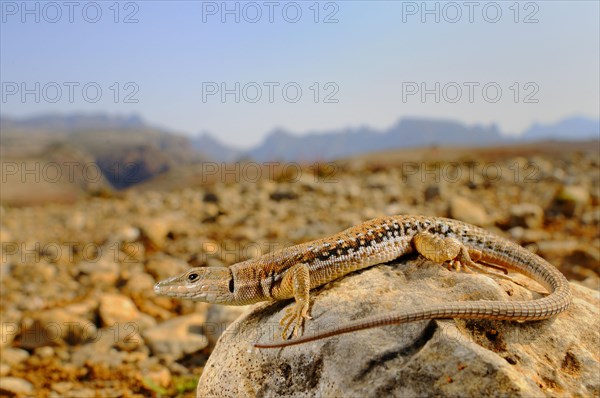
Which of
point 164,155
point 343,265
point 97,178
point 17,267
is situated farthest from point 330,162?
point 164,155

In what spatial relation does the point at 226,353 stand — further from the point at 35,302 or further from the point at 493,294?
the point at 35,302

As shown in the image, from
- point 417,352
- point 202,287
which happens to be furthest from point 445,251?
point 202,287

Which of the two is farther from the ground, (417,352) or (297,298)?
Answer: (297,298)

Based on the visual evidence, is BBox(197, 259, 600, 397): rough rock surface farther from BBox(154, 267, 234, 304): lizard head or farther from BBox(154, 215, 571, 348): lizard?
BBox(154, 267, 234, 304): lizard head

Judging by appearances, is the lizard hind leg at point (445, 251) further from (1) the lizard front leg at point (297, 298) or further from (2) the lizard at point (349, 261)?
(1) the lizard front leg at point (297, 298)

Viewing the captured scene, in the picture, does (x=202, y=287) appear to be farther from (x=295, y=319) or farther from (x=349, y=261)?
(x=349, y=261)

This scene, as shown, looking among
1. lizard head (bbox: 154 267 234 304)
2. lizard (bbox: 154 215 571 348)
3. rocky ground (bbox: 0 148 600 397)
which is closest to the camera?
lizard (bbox: 154 215 571 348)

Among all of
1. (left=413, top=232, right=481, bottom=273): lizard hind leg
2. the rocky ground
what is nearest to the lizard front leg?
(left=413, top=232, right=481, bottom=273): lizard hind leg
